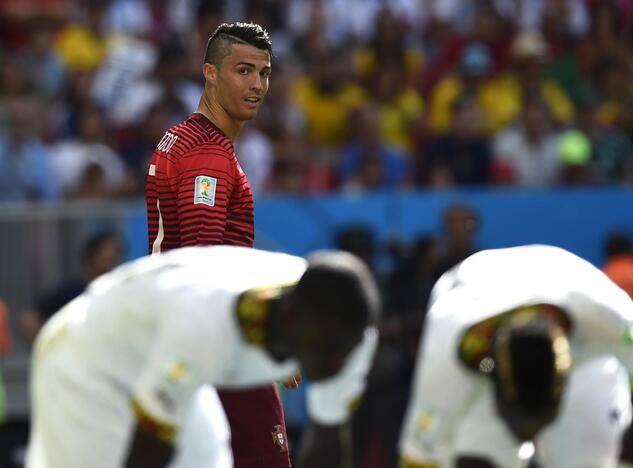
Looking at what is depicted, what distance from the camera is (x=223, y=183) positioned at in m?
6.78

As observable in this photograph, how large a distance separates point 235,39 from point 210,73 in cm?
20

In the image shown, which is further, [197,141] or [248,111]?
[248,111]

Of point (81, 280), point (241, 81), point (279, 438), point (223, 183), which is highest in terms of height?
point (241, 81)

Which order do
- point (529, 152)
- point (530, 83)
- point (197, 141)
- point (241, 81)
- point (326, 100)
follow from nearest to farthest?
1. point (197, 141)
2. point (241, 81)
3. point (529, 152)
4. point (326, 100)
5. point (530, 83)

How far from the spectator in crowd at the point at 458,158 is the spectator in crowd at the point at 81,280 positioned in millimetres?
2981

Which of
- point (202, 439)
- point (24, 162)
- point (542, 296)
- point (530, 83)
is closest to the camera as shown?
point (542, 296)

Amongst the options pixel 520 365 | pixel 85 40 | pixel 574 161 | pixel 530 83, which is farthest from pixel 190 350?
pixel 530 83

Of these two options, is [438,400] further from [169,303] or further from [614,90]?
[614,90]

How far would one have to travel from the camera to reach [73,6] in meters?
14.7

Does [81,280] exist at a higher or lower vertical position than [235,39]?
lower

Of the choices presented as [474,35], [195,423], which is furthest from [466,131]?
[195,423]

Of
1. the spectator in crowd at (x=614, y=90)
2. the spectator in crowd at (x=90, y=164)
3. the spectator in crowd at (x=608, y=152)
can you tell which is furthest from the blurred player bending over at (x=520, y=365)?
the spectator in crowd at (x=614, y=90)

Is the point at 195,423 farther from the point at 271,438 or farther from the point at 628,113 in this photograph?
the point at 628,113

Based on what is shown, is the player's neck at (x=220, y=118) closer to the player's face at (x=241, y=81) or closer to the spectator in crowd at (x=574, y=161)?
the player's face at (x=241, y=81)
